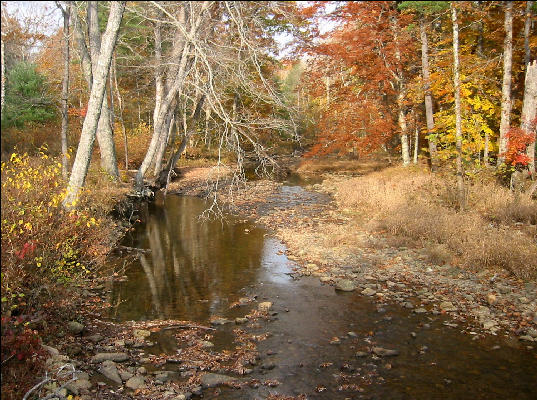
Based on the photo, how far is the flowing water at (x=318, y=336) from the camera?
570 cm

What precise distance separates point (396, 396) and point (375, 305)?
9.76 feet

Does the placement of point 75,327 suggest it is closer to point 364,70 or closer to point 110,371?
point 110,371

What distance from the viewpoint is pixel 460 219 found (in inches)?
462

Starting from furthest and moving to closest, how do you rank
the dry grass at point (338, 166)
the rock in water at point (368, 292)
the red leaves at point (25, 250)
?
the dry grass at point (338, 166) < the rock in water at point (368, 292) < the red leaves at point (25, 250)

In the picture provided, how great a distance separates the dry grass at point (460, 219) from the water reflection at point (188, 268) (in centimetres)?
465

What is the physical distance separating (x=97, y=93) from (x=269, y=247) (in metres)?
6.55

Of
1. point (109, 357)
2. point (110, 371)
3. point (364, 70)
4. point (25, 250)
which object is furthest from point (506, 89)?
point (25, 250)

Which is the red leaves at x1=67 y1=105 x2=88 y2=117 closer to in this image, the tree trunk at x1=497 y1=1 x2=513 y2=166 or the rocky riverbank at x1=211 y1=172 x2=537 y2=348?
the rocky riverbank at x1=211 y1=172 x2=537 y2=348

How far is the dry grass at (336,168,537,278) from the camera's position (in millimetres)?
9516

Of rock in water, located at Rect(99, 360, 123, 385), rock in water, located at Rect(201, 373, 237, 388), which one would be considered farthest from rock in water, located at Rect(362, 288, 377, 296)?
rock in water, located at Rect(99, 360, 123, 385)

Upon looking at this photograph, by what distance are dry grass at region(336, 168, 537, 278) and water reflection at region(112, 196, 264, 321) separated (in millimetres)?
4647

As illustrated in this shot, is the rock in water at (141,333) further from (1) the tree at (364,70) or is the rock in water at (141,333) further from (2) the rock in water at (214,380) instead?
(1) the tree at (364,70)

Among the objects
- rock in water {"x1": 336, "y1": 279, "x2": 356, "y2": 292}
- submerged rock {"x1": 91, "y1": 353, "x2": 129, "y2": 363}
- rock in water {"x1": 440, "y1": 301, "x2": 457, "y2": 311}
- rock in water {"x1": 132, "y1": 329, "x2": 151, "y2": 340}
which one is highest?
submerged rock {"x1": 91, "y1": 353, "x2": 129, "y2": 363}

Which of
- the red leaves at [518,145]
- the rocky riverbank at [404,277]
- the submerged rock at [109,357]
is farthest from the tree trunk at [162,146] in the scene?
the red leaves at [518,145]
